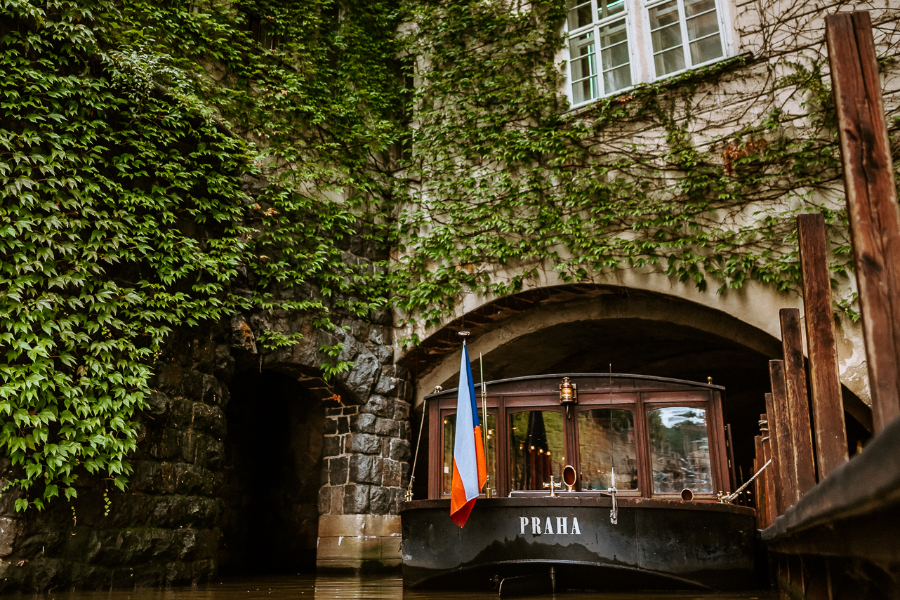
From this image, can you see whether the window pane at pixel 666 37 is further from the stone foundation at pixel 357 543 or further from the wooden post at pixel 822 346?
the stone foundation at pixel 357 543

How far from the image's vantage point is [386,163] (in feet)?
28.4

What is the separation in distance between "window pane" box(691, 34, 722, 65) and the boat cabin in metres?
3.85

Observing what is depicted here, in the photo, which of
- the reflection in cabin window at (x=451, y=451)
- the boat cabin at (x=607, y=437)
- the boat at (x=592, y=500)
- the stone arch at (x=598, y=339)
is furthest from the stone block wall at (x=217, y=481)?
the boat cabin at (x=607, y=437)

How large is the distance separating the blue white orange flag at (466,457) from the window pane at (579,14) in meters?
4.88

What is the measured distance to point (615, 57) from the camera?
7879mm

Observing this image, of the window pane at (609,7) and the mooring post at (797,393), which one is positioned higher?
the window pane at (609,7)

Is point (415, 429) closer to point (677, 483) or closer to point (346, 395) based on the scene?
point (346, 395)

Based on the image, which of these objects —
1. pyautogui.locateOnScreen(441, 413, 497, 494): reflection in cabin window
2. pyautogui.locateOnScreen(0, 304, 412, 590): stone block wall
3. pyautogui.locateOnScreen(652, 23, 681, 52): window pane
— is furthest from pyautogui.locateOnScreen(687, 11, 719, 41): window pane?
pyautogui.locateOnScreen(441, 413, 497, 494): reflection in cabin window

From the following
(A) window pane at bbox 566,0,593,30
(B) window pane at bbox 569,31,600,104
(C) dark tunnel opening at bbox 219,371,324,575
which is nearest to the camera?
(B) window pane at bbox 569,31,600,104

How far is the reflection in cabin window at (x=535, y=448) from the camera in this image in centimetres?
502

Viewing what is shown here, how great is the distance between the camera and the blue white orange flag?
4660mm

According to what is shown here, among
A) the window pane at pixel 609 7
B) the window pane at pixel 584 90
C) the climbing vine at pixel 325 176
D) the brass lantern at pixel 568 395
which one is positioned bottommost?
the brass lantern at pixel 568 395

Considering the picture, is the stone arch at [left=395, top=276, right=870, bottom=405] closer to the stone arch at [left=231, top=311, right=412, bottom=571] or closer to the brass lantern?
the stone arch at [left=231, top=311, right=412, bottom=571]

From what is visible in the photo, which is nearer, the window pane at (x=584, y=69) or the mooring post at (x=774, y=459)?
the mooring post at (x=774, y=459)
